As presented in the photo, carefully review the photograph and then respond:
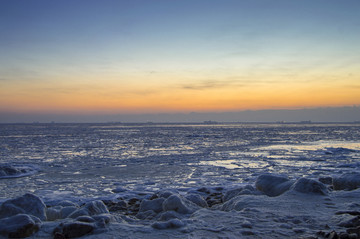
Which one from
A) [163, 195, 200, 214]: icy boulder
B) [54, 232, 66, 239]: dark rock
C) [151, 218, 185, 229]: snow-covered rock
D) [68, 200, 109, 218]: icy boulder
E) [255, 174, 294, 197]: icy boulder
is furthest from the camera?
[255, 174, 294, 197]: icy boulder

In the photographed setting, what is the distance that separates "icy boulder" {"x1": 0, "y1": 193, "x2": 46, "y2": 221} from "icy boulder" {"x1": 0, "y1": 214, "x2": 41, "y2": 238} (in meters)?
0.92

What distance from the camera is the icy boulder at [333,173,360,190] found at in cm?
596

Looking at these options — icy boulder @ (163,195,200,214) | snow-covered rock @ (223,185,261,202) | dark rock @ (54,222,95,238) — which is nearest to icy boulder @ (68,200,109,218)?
dark rock @ (54,222,95,238)

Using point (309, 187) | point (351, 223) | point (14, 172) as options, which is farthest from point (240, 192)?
point (14, 172)

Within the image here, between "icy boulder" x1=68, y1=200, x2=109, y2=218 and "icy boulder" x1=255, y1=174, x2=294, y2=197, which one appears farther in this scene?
"icy boulder" x1=255, y1=174, x2=294, y2=197

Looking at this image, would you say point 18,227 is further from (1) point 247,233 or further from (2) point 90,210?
(1) point 247,233

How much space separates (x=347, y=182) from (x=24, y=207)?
6411mm

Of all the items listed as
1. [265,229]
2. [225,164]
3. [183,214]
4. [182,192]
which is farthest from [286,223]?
[225,164]

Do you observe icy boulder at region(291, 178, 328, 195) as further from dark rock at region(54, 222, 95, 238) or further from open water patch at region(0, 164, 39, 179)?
open water patch at region(0, 164, 39, 179)

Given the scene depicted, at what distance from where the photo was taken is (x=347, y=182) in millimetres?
6027

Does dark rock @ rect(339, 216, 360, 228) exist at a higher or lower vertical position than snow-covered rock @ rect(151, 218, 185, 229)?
higher

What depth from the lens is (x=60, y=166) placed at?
11.3 metres

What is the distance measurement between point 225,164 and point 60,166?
267 inches

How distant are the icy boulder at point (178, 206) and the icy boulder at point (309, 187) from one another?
2027 millimetres
